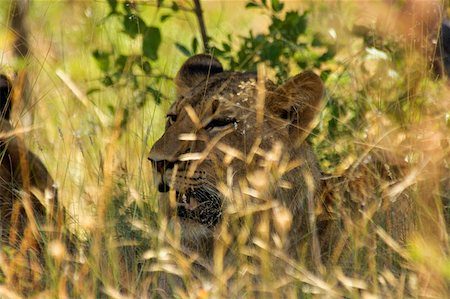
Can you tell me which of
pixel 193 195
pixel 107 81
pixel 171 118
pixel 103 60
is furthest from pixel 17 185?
pixel 103 60

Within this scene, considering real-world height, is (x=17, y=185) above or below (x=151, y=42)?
below

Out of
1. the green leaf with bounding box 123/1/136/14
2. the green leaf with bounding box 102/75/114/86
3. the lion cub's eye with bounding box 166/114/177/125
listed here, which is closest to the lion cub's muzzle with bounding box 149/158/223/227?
the lion cub's eye with bounding box 166/114/177/125

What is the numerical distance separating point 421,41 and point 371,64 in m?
1.01

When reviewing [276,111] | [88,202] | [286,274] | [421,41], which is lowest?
[286,274]

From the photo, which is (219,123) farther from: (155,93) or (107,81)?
(107,81)

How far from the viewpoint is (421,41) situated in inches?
206

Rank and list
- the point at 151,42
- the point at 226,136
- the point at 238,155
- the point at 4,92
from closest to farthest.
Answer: the point at 238,155 < the point at 226,136 < the point at 4,92 < the point at 151,42

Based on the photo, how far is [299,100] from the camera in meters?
4.70

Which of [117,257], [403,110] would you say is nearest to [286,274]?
[117,257]

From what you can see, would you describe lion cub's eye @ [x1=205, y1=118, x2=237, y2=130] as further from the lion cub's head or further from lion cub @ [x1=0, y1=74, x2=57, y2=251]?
lion cub @ [x1=0, y1=74, x2=57, y2=251]

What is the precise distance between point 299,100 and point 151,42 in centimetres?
143

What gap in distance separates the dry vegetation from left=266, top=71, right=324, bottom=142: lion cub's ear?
0.42 feet

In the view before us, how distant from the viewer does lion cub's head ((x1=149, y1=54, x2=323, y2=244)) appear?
452 cm

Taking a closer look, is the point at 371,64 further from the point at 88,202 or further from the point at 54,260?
the point at 54,260
